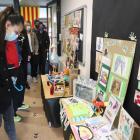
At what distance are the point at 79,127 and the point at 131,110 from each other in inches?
18.2

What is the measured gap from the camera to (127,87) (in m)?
1.19

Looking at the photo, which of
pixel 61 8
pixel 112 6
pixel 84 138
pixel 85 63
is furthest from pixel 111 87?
pixel 61 8

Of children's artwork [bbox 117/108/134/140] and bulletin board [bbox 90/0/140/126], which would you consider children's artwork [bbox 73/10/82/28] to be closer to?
bulletin board [bbox 90/0/140/126]

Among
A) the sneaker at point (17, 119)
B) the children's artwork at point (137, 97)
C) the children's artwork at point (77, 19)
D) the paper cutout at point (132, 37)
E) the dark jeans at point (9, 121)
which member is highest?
the children's artwork at point (77, 19)

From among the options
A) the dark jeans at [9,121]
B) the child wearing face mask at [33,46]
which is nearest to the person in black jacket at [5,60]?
the dark jeans at [9,121]

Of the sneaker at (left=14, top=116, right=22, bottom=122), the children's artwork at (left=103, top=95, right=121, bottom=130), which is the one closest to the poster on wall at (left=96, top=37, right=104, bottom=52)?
the children's artwork at (left=103, top=95, right=121, bottom=130)

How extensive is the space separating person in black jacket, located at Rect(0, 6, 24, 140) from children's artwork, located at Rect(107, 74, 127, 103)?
92 centimetres

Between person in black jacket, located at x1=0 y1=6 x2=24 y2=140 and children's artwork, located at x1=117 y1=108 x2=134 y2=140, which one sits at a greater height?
person in black jacket, located at x1=0 y1=6 x2=24 y2=140

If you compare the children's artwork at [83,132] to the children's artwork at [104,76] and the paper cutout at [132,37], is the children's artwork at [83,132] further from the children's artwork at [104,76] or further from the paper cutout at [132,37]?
the paper cutout at [132,37]

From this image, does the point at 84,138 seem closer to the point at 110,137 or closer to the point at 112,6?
the point at 110,137

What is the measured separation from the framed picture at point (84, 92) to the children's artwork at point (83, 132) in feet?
1.26

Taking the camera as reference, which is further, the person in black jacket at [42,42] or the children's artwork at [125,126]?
the person in black jacket at [42,42]

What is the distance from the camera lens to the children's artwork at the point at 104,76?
1.44 m

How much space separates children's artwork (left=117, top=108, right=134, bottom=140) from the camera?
0.97 meters
